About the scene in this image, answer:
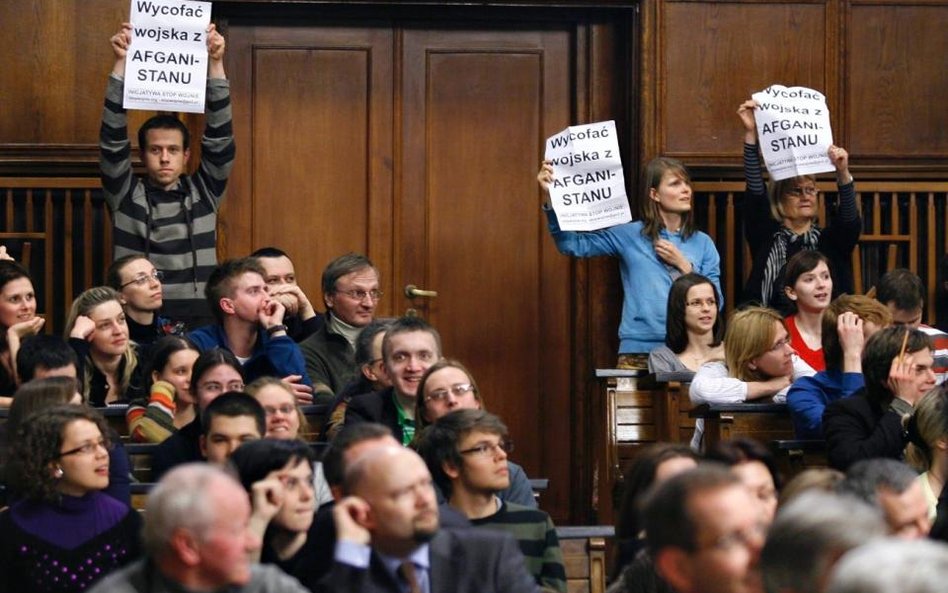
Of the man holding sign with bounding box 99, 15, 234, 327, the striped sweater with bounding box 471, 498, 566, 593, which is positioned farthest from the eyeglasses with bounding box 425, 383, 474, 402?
the man holding sign with bounding box 99, 15, 234, 327

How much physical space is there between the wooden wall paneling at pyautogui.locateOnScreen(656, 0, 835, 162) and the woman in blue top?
0.53m

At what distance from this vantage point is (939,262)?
9.81m

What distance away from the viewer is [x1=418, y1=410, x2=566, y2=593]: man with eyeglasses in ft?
18.2

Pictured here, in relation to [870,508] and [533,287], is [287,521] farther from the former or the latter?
[533,287]

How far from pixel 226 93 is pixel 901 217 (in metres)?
3.47

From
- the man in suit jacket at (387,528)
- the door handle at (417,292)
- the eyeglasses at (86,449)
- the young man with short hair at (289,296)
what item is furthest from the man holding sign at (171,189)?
the man in suit jacket at (387,528)

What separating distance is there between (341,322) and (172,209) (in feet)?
3.80

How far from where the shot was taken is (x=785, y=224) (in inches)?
362

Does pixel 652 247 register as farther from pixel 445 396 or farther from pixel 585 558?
pixel 585 558

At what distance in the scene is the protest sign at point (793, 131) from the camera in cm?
901

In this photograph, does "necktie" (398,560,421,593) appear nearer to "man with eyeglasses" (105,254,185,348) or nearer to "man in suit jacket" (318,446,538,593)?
"man in suit jacket" (318,446,538,593)

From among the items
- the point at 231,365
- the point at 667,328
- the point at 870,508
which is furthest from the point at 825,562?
the point at 667,328

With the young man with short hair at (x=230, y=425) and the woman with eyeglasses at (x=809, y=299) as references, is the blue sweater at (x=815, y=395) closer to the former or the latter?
the woman with eyeglasses at (x=809, y=299)

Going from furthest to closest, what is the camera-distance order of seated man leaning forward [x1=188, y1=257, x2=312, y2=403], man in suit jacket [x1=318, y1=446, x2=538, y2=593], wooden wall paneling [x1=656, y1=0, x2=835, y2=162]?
1. wooden wall paneling [x1=656, y1=0, x2=835, y2=162]
2. seated man leaning forward [x1=188, y1=257, x2=312, y2=403]
3. man in suit jacket [x1=318, y1=446, x2=538, y2=593]
